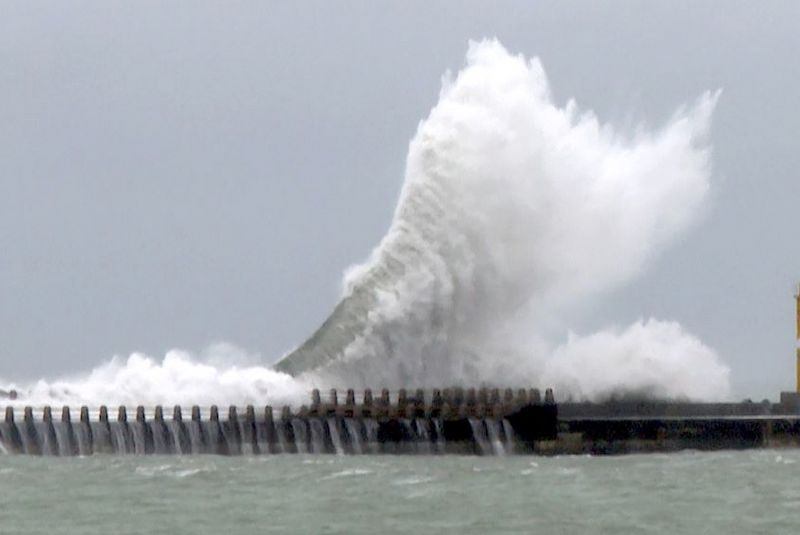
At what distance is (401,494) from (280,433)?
1051 cm

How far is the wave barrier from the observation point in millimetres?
Result: 58531

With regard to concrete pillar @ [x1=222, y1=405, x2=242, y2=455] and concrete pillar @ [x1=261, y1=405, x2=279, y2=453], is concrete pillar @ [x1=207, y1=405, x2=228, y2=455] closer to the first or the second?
concrete pillar @ [x1=222, y1=405, x2=242, y2=455]

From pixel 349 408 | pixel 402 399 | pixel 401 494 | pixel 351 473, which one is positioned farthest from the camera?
pixel 402 399

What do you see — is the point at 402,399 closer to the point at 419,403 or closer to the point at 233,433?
the point at 419,403

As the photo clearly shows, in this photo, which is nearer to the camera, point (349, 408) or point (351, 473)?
point (351, 473)

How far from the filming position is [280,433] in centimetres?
5881

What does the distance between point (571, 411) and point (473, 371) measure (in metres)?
6.00

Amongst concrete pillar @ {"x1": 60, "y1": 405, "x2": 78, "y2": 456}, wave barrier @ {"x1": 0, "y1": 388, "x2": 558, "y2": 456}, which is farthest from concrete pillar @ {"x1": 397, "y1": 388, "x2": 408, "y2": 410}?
concrete pillar @ {"x1": 60, "y1": 405, "x2": 78, "y2": 456}

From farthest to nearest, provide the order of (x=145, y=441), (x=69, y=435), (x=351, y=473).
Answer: (x=69, y=435) → (x=145, y=441) → (x=351, y=473)

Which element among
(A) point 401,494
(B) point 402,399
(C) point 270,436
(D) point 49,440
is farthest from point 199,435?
(A) point 401,494

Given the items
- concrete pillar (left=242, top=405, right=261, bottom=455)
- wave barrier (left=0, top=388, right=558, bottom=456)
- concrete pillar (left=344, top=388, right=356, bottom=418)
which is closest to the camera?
concrete pillar (left=242, top=405, right=261, bottom=455)

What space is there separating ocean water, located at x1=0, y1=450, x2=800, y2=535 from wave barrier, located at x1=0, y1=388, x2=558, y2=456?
0.94 m

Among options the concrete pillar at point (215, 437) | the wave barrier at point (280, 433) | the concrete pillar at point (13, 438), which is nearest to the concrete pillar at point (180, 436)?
the wave barrier at point (280, 433)

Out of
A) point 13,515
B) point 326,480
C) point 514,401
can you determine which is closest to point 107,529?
point 13,515
